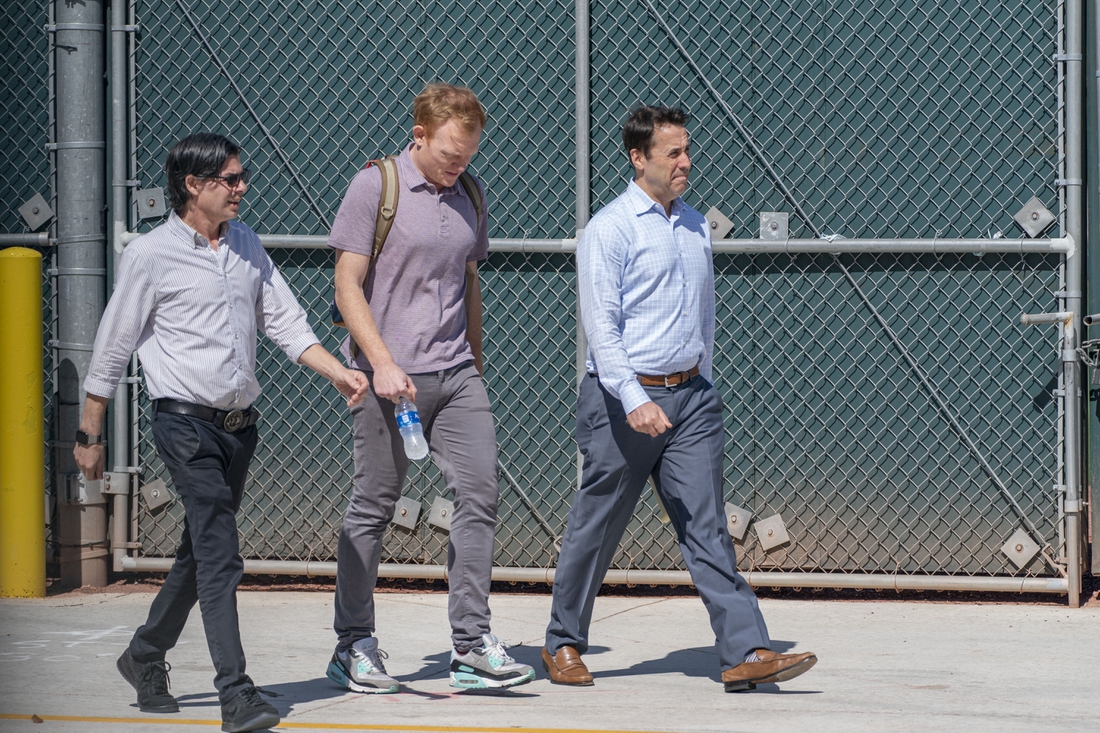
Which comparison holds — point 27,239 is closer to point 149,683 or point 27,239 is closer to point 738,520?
point 149,683

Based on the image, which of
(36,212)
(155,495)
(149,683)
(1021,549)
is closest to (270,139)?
(36,212)

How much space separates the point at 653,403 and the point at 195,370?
1.51 m

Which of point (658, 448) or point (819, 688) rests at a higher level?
point (658, 448)

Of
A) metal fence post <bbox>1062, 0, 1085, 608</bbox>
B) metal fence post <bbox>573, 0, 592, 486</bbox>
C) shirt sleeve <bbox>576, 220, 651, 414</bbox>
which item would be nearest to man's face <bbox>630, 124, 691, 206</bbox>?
shirt sleeve <bbox>576, 220, 651, 414</bbox>

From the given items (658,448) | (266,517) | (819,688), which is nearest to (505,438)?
(266,517)

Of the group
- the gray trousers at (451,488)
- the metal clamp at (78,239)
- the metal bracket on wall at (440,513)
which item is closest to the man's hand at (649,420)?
the gray trousers at (451,488)

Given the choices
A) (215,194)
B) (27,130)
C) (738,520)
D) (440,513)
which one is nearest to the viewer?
(215,194)

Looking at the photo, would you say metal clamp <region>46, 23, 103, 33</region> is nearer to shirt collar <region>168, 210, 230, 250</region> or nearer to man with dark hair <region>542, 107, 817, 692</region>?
shirt collar <region>168, 210, 230, 250</region>

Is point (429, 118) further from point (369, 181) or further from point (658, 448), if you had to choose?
point (658, 448)

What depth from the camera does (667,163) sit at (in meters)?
4.78

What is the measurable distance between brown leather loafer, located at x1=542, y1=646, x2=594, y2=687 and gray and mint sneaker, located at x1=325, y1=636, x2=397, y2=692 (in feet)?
1.87

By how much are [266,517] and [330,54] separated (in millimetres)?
2311

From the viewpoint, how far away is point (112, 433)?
22.6ft

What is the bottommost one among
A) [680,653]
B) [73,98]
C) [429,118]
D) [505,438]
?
[680,653]
